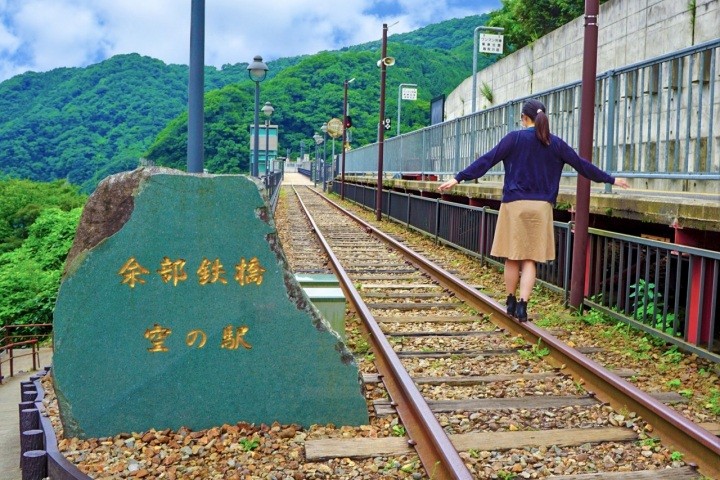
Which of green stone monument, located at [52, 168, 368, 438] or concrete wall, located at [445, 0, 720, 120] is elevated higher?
concrete wall, located at [445, 0, 720, 120]

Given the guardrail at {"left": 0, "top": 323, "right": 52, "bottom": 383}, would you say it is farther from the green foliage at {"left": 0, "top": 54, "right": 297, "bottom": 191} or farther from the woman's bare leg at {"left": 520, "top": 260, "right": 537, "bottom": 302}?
the green foliage at {"left": 0, "top": 54, "right": 297, "bottom": 191}

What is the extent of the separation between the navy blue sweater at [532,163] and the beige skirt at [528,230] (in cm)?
9

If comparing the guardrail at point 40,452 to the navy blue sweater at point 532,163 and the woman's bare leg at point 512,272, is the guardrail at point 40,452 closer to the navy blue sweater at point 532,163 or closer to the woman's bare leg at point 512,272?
the navy blue sweater at point 532,163

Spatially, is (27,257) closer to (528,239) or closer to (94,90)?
(528,239)

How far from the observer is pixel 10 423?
10.4 m

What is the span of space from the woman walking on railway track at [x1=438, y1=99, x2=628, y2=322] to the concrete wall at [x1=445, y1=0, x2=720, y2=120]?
7682 mm

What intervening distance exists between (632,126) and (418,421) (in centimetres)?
464

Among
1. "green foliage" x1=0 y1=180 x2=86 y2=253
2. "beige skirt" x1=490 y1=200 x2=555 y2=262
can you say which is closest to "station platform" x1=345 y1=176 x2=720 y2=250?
"beige skirt" x1=490 y1=200 x2=555 y2=262

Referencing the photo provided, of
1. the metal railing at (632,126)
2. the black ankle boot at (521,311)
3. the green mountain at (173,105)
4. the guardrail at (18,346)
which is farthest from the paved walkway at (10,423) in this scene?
the green mountain at (173,105)

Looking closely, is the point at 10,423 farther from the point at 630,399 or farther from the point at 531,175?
the point at 630,399

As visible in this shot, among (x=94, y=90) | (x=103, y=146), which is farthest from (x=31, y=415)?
(x=94, y=90)

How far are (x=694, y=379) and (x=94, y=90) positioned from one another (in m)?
104

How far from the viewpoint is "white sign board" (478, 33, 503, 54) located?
2423cm

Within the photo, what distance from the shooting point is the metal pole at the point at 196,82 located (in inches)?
368
